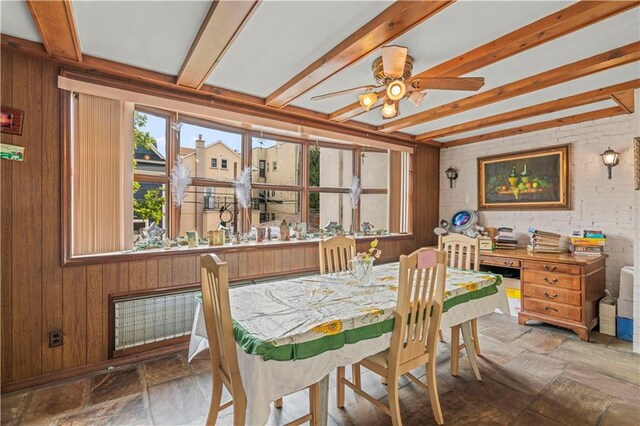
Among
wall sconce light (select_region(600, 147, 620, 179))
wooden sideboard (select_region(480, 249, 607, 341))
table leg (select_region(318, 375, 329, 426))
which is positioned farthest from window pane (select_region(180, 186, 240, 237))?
wall sconce light (select_region(600, 147, 620, 179))

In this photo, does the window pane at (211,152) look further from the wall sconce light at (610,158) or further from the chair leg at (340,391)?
the wall sconce light at (610,158)

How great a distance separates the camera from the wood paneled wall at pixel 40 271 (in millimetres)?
2180

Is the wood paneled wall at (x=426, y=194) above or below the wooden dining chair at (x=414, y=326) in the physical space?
above

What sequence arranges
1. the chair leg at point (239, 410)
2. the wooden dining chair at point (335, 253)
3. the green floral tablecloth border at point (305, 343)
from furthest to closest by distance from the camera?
1. the wooden dining chair at point (335, 253)
2. the chair leg at point (239, 410)
3. the green floral tablecloth border at point (305, 343)

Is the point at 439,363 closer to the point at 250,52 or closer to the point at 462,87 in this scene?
the point at 462,87

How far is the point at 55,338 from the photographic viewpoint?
7.66 feet

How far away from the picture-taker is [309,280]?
7.85ft

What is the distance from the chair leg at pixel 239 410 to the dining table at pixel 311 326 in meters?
0.16

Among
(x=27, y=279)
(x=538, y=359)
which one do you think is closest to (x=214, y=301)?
(x=27, y=279)

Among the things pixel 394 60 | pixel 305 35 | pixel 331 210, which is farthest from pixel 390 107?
pixel 331 210

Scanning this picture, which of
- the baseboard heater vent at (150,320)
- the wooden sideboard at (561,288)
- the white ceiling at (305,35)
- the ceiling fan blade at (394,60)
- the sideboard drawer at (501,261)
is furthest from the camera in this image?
the sideboard drawer at (501,261)

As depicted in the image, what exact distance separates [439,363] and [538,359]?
926 millimetres

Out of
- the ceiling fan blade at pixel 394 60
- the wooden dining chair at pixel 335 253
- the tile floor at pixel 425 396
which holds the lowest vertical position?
the tile floor at pixel 425 396

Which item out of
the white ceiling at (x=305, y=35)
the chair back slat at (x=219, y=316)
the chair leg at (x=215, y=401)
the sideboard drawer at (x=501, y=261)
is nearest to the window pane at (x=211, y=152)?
the white ceiling at (x=305, y=35)
